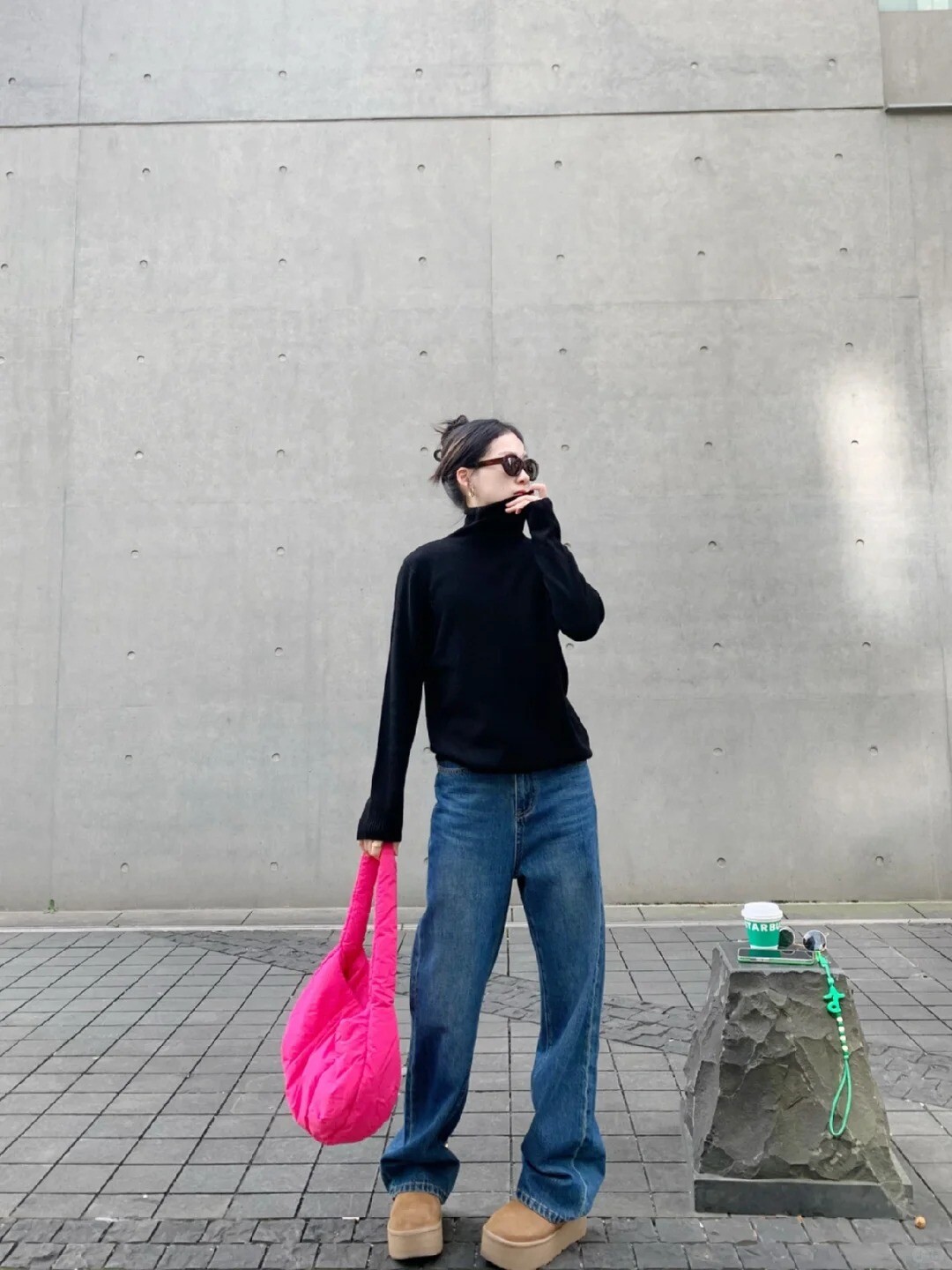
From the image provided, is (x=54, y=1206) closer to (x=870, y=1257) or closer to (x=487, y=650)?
(x=487, y=650)

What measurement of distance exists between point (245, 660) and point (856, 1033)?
15.5 ft

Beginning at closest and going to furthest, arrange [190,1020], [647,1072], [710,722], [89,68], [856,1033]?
1. [856,1033]
2. [647,1072]
3. [190,1020]
4. [710,722]
5. [89,68]

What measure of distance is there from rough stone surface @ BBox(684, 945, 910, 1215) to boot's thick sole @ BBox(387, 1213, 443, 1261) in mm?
787

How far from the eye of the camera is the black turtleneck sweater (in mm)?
2602

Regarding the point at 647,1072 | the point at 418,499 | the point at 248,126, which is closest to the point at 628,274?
the point at 418,499

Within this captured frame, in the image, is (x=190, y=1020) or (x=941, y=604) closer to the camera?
(x=190, y=1020)

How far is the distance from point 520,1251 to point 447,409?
534 cm

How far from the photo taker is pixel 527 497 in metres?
2.66

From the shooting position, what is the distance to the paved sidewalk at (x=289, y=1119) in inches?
106

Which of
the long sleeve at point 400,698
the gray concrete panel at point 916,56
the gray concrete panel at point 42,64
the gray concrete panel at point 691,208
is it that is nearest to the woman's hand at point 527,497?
the long sleeve at point 400,698

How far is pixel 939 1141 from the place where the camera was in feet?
10.7

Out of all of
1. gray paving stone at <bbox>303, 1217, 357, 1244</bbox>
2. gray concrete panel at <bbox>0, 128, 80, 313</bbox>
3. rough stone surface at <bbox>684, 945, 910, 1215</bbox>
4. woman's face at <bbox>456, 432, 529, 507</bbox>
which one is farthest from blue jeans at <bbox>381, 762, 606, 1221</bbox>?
gray concrete panel at <bbox>0, 128, 80, 313</bbox>

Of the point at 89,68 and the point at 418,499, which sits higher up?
the point at 89,68

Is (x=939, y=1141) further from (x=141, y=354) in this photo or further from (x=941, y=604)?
(x=141, y=354)
